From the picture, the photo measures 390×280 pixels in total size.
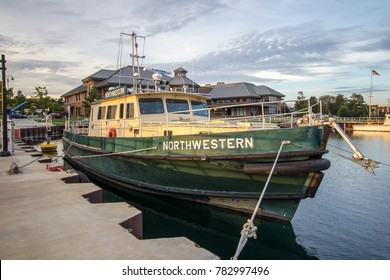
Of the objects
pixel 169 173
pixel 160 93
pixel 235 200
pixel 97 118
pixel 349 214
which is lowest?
pixel 349 214

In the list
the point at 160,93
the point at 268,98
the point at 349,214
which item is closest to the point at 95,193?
the point at 160,93

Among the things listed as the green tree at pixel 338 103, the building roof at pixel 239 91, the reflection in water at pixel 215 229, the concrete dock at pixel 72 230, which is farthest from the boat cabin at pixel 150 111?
the green tree at pixel 338 103

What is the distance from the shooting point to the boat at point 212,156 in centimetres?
661

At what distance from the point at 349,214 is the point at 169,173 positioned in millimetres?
5211

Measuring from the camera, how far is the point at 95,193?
7.14 m

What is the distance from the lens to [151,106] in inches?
407

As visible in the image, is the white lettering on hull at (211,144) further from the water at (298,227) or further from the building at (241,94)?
the building at (241,94)

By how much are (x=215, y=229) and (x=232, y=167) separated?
1.55 m

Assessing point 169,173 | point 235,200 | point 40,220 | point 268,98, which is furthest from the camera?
point 268,98

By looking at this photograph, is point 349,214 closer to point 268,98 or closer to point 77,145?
point 77,145

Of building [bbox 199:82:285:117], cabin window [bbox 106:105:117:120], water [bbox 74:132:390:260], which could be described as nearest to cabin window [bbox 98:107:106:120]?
cabin window [bbox 106:105:117:120]

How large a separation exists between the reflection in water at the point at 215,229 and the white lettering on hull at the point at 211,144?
1.69 m

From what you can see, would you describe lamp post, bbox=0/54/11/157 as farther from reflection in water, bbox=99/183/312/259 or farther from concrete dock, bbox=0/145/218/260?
reflection in water, bbox=99/183/312/259

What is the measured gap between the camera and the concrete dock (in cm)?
397
